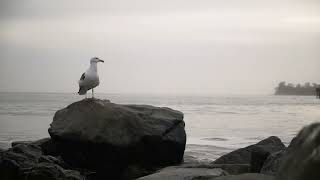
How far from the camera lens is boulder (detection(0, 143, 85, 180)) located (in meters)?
3.45

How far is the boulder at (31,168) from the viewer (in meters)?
3.45

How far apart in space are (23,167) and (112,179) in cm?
84

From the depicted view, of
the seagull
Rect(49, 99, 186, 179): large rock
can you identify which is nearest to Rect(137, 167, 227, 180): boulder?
Rect(49, 99, 186, 179): large rock

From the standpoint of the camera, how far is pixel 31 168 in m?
3.54

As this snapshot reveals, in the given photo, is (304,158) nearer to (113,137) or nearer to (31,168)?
(31,168)

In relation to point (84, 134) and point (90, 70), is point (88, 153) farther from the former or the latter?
point (90, 70)

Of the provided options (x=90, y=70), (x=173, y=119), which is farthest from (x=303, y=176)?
(x=90, y=70)

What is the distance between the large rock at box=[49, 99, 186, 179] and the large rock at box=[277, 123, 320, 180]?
7.46 feet

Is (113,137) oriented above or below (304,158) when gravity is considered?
below

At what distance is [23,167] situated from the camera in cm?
386

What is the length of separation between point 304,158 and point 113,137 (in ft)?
8.18

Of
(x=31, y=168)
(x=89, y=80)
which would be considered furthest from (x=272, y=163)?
(x=89, y=80)

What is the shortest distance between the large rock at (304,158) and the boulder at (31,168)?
1.91 metres

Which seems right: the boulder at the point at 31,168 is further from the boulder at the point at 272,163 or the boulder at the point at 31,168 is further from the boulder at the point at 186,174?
the boulder at the point at 272,163
